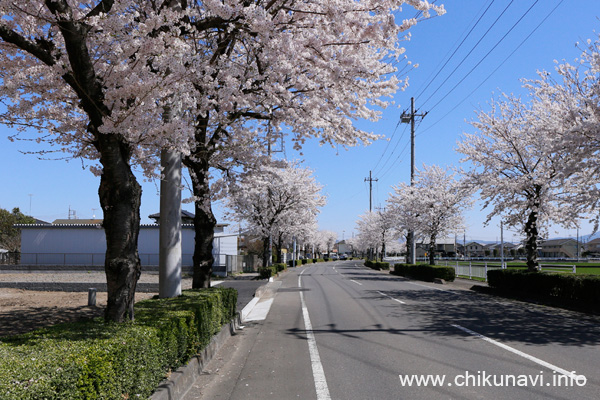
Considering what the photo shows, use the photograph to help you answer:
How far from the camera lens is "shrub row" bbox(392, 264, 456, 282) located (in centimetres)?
2756

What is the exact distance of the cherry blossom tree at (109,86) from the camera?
567 cm

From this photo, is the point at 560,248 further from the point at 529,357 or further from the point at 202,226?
the point at 202,226

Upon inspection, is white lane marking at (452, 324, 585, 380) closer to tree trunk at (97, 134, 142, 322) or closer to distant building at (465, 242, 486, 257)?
tree trunk at (97, 134, 142, 322)

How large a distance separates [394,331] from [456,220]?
1049 inches

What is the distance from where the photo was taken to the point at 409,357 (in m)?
7.63

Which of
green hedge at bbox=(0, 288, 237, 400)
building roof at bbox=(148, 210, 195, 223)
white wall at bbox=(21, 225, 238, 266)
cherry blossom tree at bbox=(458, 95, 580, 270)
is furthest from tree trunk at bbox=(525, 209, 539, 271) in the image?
building roof at bbox=(148, 210, 195, 223)

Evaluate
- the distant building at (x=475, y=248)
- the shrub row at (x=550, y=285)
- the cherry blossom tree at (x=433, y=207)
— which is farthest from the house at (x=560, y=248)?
the shrub row at (x=550, y=285)

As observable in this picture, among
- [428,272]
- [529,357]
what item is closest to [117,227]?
[529,357]

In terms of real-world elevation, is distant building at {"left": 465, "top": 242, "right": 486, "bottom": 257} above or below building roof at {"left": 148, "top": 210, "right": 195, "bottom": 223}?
below

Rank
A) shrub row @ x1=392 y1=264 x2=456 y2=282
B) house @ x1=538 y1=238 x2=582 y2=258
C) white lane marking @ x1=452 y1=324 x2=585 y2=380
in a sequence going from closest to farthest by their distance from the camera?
white lane marking @ x1=452 y1=324 x2=585 y2=380 < shrub row @ x1=392 y1=264 x2=456 y2=282 < house @ x1=538 y1=238 x2=582 y2=258

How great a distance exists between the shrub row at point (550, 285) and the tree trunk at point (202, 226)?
1156cm

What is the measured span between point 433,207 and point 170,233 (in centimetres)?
2688

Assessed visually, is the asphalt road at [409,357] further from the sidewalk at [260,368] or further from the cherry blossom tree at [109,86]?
the cherry blossom tree at [109,86]

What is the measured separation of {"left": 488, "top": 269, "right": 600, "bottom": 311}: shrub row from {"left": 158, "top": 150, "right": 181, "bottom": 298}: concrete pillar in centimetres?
1231
